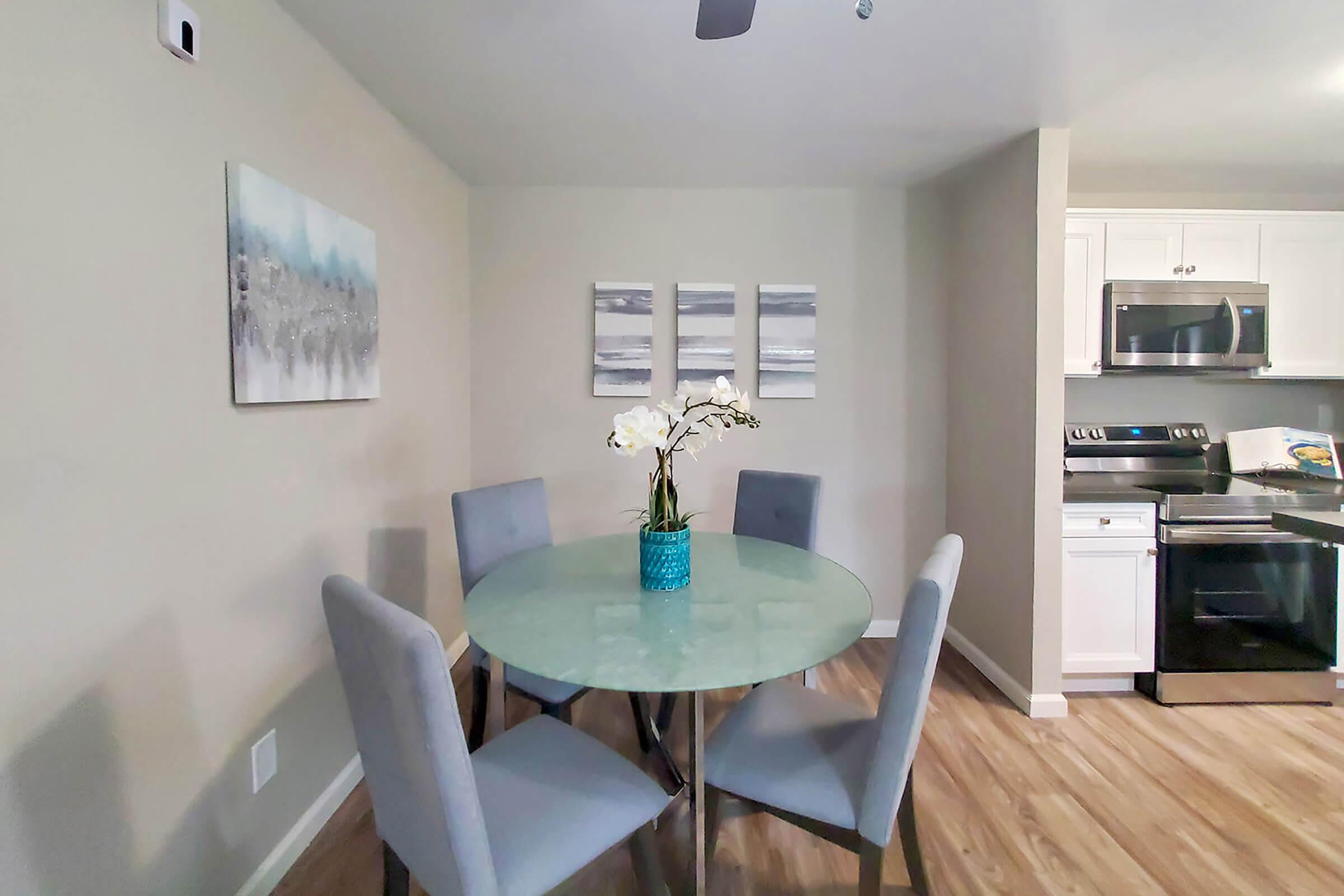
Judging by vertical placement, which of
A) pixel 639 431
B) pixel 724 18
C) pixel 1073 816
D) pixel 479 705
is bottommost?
pixel 1073 816

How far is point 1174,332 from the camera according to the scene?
2666 millimetres

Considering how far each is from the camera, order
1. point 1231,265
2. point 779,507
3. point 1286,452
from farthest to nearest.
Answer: point 1286,452 < point 1231,265 < point 779,507

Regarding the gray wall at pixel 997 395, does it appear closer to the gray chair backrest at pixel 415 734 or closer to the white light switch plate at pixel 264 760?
the gray chair backrest at pixel 415 734

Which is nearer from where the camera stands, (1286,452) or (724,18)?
(724,18)

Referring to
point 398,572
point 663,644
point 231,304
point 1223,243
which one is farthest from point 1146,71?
point 398,572

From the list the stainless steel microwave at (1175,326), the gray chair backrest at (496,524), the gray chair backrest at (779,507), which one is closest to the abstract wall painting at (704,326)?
the gray chair backrest at (779,507)

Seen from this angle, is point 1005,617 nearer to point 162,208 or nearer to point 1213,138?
point 1213,138

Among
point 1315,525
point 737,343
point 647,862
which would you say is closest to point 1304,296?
point 1315,525

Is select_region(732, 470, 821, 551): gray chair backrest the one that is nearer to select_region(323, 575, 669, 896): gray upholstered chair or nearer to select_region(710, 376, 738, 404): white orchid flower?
select_region(710, 376, 738, 404): white orchid flower

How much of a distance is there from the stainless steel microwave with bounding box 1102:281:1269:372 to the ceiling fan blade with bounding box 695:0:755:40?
2.26 m

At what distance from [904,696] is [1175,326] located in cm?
250

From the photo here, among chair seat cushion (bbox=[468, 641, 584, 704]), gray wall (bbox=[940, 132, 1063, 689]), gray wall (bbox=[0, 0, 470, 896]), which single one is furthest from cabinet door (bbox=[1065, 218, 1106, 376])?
gray wall (bbox=[0, 0, 470, 896])

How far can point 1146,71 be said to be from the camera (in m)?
1.94

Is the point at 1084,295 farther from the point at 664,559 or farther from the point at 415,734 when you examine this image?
the point at 415,734
